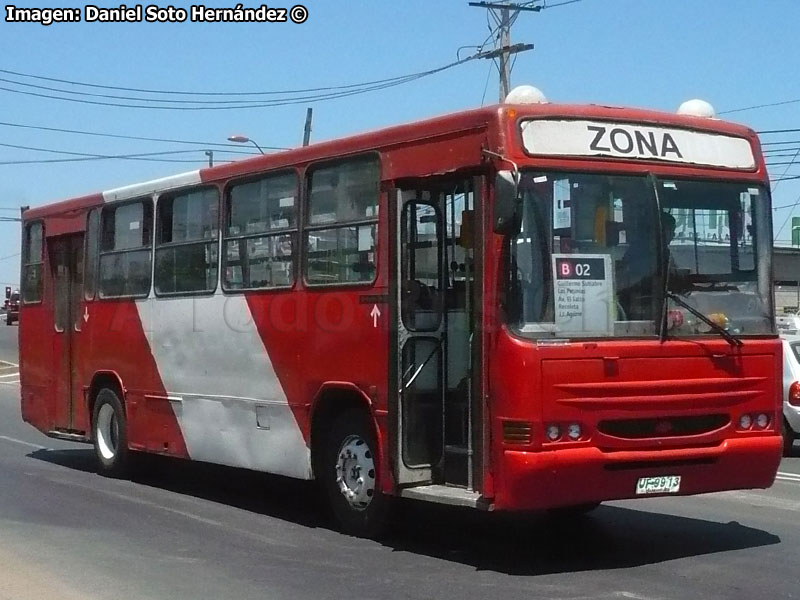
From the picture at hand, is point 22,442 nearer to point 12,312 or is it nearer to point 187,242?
point 187,242

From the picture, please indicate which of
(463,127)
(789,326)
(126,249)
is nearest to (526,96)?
(463,127)

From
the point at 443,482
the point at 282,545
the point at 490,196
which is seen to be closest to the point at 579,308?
the point at 490,196

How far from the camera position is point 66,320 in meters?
15.5

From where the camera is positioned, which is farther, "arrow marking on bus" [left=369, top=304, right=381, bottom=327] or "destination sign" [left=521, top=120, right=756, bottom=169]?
"arrow marking on bus" [left=369, top=304, right=381, bottom=327]

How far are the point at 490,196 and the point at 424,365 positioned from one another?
156 centimetres

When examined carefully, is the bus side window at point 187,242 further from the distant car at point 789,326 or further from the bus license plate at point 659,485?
the distant car at point 789,326

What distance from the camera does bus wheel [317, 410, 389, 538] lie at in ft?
33.1

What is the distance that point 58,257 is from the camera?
1579 cm

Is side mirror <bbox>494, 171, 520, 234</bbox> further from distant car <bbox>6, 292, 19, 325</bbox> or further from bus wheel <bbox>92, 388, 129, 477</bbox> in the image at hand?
distant car <bbox>6, 292, 19, 325</bbox>

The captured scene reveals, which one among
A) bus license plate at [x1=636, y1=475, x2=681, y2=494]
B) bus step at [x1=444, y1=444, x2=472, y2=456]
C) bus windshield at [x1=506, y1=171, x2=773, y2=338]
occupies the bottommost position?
bus license plate at [x1=636, y1=475, x2=681, y2=494]

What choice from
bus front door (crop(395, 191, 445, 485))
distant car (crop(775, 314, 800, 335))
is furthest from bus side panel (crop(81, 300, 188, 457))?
distant car (crop(775, 314, 800, 335))

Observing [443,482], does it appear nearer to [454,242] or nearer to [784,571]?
[454,242]

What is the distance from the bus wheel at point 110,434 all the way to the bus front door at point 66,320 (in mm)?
649

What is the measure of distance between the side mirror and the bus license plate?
203cm
